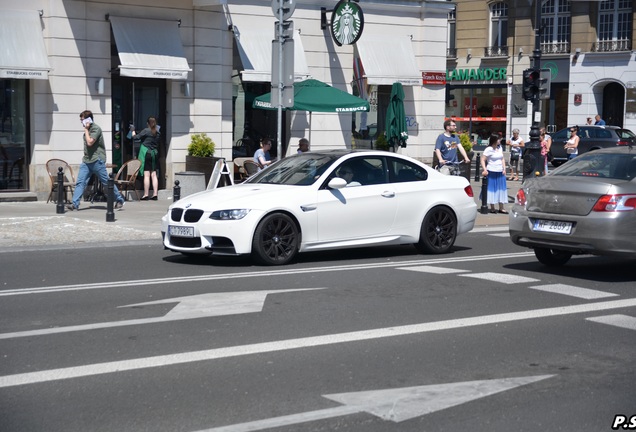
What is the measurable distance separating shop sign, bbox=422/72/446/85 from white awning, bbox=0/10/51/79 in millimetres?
10897

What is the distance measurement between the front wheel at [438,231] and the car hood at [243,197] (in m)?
2.03

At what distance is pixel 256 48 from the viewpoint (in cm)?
2378

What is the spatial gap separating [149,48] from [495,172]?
802 centimetres

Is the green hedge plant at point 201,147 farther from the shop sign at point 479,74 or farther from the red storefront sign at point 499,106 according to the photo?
the red storefront sign at point 499,106

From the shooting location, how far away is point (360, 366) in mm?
7168

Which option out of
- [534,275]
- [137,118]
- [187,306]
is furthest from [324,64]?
[187,306]

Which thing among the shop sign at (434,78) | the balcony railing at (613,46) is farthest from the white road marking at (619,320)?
the balcony railing at (613,46)

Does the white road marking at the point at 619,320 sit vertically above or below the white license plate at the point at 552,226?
below

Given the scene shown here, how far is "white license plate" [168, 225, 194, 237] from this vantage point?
40.5 feet

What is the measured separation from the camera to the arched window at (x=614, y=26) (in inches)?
1860

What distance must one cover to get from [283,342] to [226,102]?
53.8 feet

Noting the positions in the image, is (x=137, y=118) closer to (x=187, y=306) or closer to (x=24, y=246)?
(x=24, y=246)

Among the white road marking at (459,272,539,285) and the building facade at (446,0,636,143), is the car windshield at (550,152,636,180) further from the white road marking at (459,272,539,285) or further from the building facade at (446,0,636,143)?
the building facade at (446,0,636,143)

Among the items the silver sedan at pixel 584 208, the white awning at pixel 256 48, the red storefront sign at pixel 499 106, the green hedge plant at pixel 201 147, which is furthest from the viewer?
the red storefront sign at pixel 499 106
